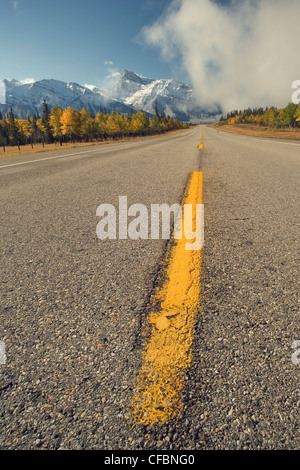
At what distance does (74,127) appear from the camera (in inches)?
2355

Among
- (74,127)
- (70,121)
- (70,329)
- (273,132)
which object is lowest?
(70,329)

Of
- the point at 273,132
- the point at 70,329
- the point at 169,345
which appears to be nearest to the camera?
the point at 169,345

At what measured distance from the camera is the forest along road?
80 centimetres

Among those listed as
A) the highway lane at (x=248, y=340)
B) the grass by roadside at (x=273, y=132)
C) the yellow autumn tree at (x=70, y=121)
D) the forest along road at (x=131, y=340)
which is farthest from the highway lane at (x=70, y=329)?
the yellow autumn tree at (x=70, y=121)

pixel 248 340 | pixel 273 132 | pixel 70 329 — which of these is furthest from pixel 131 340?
pixel 273 132

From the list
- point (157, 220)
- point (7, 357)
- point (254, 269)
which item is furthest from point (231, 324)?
point (157, 220)

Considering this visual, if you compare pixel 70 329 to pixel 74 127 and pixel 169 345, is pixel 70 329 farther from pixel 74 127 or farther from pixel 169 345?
pixel 74 127

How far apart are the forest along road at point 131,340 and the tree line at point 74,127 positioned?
214 ft

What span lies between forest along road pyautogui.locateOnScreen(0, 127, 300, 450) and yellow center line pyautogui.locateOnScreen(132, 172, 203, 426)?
3 centimetres

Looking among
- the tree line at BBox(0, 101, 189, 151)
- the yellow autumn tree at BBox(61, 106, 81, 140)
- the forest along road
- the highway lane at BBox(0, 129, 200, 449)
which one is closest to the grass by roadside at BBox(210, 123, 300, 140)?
the forest along road

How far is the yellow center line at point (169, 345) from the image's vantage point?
85 cm

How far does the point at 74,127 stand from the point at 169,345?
219 ft

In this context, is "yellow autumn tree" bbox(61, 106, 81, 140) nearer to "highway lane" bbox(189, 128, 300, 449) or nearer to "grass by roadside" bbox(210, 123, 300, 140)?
"grass by roadside" bbox(210, 123, 300, 140)
